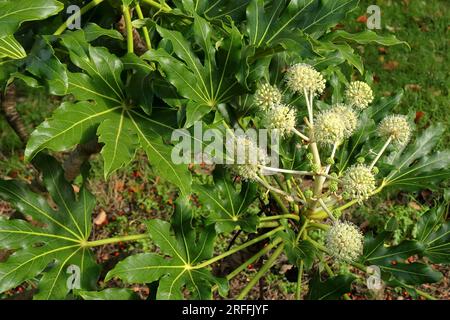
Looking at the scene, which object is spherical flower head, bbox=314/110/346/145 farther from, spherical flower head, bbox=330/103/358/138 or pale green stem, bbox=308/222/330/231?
pale green stem, bbox=308/222/330/231

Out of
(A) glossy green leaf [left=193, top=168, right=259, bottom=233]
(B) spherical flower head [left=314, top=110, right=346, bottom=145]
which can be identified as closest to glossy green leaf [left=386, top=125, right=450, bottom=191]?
(B) spherical flower head [left=314, top=110, right=346, bottom=145]

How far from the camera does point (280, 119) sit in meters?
1.37

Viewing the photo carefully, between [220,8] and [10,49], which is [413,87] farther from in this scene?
[10,49]

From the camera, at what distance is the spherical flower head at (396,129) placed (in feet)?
5.06

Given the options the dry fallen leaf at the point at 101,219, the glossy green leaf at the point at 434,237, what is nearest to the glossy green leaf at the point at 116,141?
the glossy green leaf at the point at 434,237

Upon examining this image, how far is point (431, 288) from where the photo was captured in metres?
2.74

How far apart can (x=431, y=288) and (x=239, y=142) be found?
5.80ft

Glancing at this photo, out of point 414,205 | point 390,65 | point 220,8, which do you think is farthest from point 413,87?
point 220,8

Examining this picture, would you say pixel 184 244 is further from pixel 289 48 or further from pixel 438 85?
pixel 438 85

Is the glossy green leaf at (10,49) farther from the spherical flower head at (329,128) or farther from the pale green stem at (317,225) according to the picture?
the pale green stem at (317,225)

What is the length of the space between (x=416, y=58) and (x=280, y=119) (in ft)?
9.18

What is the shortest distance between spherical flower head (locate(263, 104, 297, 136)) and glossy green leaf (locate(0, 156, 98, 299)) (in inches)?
21.6

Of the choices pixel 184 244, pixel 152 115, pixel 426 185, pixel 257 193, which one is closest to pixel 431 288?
pixel 426 185

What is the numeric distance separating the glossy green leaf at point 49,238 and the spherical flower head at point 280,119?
550mm
